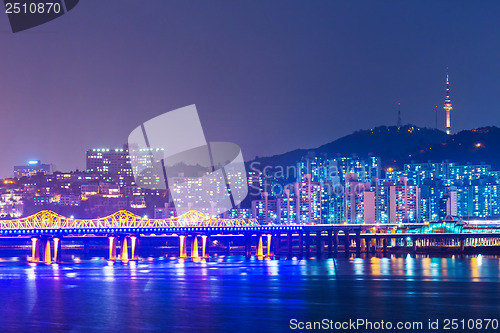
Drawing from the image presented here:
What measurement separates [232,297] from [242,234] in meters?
56.8

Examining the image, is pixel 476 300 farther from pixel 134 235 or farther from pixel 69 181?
pixel 69 181

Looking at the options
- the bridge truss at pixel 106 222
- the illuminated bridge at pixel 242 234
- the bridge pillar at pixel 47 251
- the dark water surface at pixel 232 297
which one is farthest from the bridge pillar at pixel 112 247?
the dark water surface at pixel 232 297

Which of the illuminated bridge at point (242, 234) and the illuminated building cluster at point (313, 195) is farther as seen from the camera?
the illuminated building cluster at point (313, 195)

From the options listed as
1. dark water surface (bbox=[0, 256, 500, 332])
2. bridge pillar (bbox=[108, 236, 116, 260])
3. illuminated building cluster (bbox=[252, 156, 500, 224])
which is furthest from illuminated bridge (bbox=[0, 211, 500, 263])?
dark water surface (bbox=[0, 256, 500, 332])

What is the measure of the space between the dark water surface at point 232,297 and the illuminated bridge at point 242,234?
17.8 meters

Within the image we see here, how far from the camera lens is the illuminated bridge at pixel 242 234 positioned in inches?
3615

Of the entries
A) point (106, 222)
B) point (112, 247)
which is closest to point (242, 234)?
point (106, 222)

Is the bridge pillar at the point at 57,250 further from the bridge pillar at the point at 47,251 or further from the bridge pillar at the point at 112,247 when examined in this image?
the bridge pillar at the point at 112,247

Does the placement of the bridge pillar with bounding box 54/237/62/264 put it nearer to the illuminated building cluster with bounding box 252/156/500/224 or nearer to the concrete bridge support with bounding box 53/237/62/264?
the concrete bridge support with bounding box 53/237/62/264

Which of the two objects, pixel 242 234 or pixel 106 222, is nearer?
pixel 106 222

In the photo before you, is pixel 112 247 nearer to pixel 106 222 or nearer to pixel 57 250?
pixel 57 250

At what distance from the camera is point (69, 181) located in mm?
168625

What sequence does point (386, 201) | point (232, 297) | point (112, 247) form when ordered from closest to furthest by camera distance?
point (232, 297), point (112, 247), point (386, 201)

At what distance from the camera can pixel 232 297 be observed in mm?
49781
